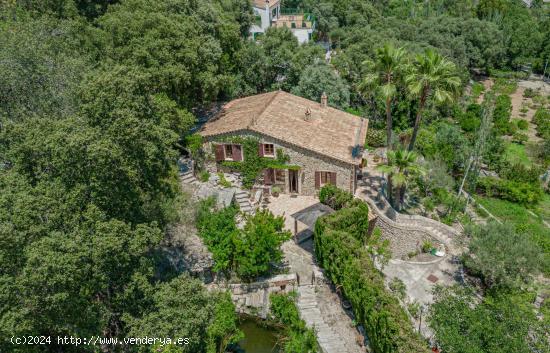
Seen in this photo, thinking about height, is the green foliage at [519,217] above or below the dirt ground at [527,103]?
below

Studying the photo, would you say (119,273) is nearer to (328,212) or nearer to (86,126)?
(86,126)

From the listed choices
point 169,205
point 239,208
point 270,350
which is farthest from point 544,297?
point 169,205

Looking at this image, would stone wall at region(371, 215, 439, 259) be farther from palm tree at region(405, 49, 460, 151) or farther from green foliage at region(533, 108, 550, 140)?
green foliage at region(533, 108, 550, 140)

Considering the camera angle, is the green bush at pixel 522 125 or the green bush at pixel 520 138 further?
the green bush at pixel 522 125

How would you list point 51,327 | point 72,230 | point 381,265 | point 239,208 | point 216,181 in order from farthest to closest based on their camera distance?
point 216,181
point 239,208
point 381,265
point 72,230
point 51,327

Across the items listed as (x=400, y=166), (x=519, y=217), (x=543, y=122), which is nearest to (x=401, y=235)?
(x=400, y=166)

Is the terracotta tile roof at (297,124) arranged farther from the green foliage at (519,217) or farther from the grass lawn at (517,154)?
the grass lawn at (517,154)

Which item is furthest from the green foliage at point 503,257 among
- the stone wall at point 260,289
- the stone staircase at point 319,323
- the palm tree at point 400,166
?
the stone wall at point 260,289
